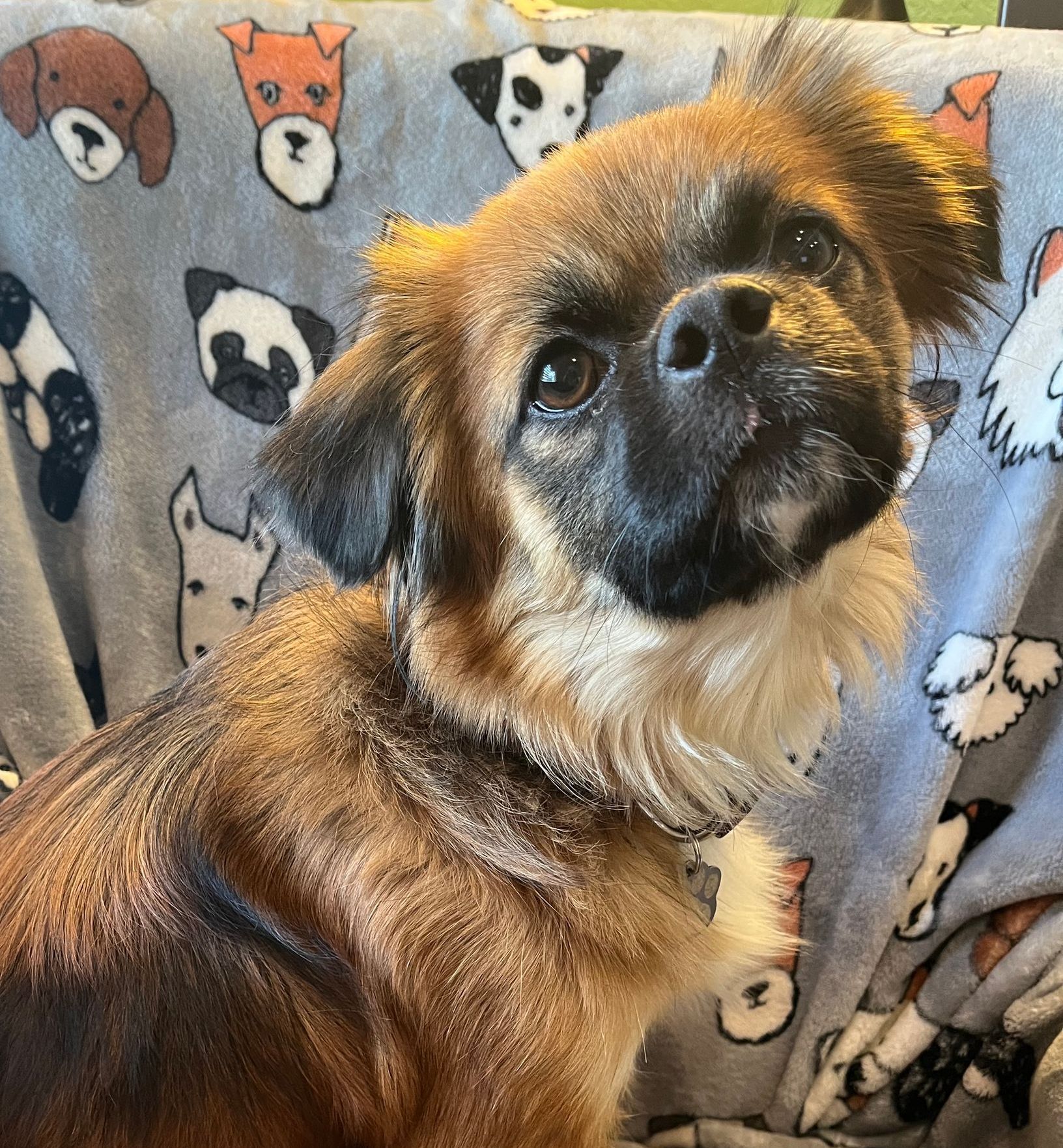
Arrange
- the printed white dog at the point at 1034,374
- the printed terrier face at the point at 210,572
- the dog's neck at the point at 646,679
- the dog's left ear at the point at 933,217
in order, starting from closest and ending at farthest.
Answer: the dog's neck at the point at 646,679, the dog's left ear at the point at 933,217, the printed white dog at the point at 1034,374, the printed terrier face at the point at 210,572

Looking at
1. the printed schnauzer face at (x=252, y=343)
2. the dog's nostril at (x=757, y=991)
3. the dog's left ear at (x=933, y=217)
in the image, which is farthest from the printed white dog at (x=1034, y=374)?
the printed schnauzer face at (x=252, y=343)

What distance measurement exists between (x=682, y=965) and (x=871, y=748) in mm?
722

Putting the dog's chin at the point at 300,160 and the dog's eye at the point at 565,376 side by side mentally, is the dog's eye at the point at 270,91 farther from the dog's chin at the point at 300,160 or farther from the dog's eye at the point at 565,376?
the dog's eye at the point at 565,376

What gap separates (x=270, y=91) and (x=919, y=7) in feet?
4.99

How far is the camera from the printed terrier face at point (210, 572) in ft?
6.19

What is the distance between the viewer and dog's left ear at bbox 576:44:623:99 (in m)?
1.70

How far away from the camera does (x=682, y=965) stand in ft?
3.96

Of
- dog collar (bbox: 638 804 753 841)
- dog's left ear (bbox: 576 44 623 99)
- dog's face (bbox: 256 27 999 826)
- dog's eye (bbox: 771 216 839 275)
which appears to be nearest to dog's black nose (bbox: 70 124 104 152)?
dog's face (bbox: 256 27 999 826)

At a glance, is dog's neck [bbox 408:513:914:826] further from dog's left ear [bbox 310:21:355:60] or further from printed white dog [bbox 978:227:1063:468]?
dog's left ear [bbox 310:21:355:60]

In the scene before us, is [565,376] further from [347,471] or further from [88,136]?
[88,136]

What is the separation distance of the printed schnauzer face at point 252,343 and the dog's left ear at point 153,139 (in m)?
0.18

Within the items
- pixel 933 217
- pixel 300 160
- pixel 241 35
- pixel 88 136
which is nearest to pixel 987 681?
pixel 933 217

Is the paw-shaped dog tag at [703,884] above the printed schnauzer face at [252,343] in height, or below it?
below

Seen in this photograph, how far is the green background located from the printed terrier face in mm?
1428
